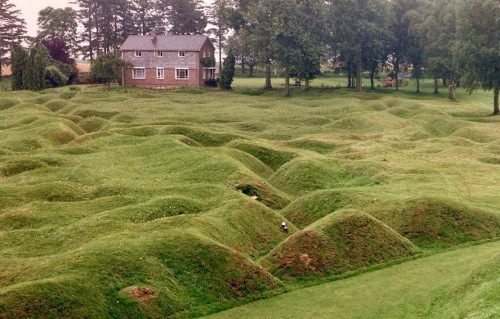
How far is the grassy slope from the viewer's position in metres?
18.1

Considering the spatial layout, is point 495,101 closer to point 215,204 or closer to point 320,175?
point 320,175

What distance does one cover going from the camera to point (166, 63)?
9494 centimetres

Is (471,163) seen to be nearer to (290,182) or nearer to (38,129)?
(290,182)

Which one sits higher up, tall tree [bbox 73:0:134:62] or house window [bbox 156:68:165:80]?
tall tree [bbox 73:0:134:62]

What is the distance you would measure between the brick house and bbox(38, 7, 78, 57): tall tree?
15.4 metres

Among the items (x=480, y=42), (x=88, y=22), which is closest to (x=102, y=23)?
(x=88, y=22)

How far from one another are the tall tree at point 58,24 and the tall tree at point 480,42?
65.5 metres

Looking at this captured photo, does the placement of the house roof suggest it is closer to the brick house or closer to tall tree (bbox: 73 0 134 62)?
the brick house

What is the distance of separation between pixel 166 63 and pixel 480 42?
4825 cm

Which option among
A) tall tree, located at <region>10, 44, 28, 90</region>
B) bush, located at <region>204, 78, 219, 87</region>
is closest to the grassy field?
tall tree, located at <region>10, 44, 28, 90</region>

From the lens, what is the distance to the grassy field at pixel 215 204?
20.1 m

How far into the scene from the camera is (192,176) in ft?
115

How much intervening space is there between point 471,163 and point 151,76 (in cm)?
6351

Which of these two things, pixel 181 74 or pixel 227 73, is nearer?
pixel 227 73
